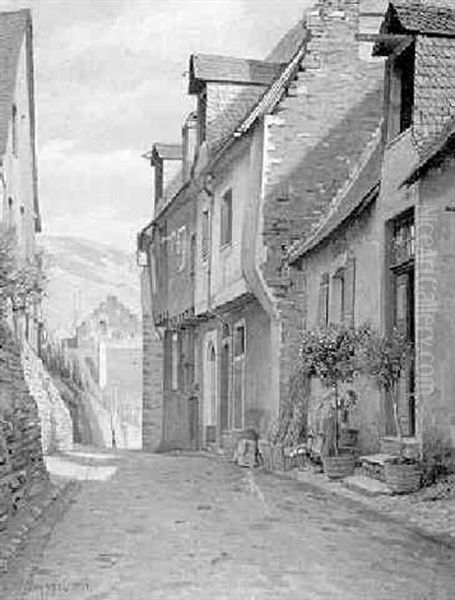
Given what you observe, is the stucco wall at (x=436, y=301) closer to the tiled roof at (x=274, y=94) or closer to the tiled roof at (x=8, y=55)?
the tiled roof at (x=274, y=94)

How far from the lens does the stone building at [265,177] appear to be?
22.8 meters

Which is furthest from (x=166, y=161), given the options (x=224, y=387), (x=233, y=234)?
(x=233, y=234)

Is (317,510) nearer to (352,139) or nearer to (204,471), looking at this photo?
(204,471)

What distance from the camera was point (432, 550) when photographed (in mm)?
10016

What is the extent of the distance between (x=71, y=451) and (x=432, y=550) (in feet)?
58.0

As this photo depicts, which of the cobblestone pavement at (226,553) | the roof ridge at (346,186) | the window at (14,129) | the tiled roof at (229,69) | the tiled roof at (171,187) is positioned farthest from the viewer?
the tiled roof at (171,187)

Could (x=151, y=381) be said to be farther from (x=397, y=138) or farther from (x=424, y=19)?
(x=424, y=19)

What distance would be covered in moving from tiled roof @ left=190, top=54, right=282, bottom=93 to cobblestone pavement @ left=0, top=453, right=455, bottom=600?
554 inches

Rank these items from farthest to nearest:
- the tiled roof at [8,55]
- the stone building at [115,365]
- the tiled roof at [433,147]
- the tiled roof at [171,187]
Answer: the stone building at [115,365] < the tiled roof at [171,187] < the tiled roof at [8,55] < the tiled roof at [433,147]

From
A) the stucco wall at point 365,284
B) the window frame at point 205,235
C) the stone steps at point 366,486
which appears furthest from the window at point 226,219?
the stone steps at point 366,486

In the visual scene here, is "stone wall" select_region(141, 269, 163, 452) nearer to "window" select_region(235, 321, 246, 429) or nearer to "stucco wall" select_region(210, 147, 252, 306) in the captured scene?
"window" select_region(235, 321, 246, 429)

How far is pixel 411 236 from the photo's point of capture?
1602 cm

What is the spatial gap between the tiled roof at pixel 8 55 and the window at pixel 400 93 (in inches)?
442

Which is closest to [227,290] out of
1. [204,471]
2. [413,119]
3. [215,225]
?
[215,225]
